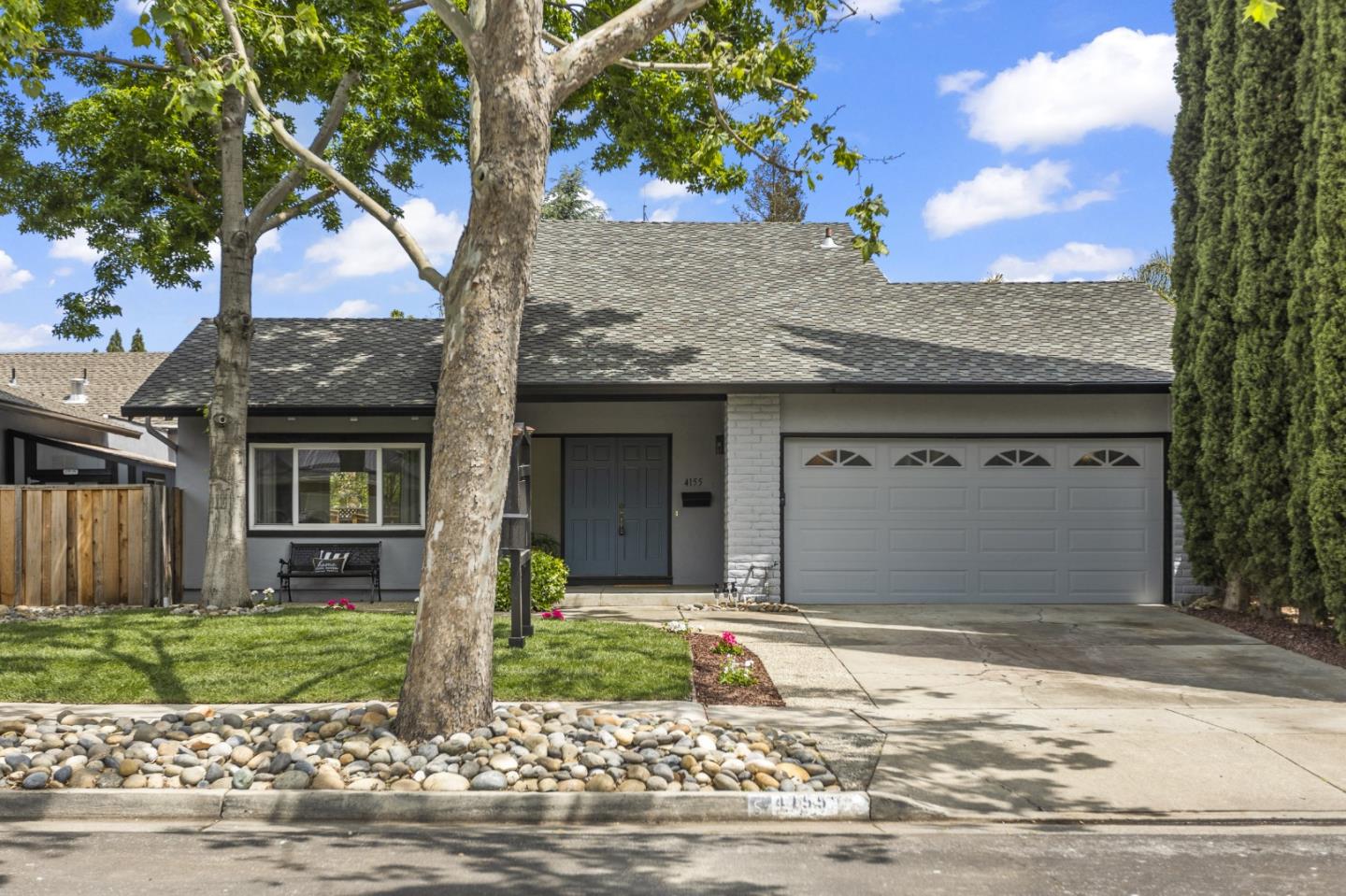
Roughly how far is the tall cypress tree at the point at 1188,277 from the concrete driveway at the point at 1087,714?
1.55 m

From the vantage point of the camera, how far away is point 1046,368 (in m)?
14.4

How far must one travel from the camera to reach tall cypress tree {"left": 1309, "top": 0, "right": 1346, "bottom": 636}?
33.7 feet

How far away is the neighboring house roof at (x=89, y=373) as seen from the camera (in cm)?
2958

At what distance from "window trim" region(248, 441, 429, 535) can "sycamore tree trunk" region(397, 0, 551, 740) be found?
8465 mm

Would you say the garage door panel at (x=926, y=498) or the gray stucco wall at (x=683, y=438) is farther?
the gray stucco wall at (x=683, y=438)

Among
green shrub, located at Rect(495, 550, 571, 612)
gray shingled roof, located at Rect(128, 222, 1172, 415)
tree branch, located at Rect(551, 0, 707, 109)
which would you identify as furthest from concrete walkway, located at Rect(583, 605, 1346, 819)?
tree branch, located at Rect(551, 0, 707, 109)

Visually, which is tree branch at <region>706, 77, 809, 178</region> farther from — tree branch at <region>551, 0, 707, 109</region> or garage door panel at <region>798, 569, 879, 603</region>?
garage door panel at <region>798, 569, 879, 603</region>

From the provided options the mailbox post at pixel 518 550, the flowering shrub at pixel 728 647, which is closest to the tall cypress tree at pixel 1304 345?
the flowering shrub at pixel 728 647

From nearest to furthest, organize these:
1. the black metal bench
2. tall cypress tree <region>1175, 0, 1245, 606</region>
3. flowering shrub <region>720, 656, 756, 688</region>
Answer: flowering shrub <region>720, 656, 756, 688</region>
tall cypress tree <region>1175, 0, 1245, 606</region>
the black metal bench

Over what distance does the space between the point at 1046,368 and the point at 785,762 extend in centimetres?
957

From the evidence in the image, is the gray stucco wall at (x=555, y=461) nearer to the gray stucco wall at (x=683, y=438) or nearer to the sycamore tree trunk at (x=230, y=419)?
the gray stucco wall at (x=683, y=438)

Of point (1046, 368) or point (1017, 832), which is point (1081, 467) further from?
point (1017, 832)

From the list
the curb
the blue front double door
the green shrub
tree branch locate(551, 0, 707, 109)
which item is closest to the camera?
the curb

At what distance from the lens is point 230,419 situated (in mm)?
13148
